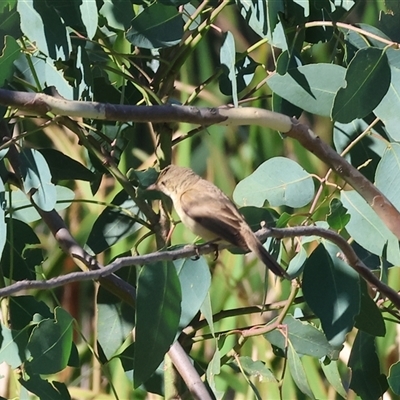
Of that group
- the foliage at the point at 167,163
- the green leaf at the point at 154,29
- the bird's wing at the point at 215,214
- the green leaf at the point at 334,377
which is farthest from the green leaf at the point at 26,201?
the green leaf at the point at 334,377

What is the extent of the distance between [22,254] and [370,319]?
710 mm

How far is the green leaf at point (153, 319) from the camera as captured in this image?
1167 millimetres

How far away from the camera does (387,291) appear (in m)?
1.28

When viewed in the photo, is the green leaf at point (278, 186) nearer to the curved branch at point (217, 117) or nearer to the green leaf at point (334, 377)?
the curved branch at point (217, 117)

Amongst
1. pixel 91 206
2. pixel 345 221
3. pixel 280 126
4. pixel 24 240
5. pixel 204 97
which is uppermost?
pixel 280 126

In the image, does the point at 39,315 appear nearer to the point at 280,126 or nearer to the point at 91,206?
the point at 280,126

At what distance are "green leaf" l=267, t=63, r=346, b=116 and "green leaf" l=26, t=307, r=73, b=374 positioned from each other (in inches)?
22.4

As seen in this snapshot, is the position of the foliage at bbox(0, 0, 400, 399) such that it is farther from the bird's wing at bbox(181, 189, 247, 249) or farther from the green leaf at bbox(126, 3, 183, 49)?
the bird's wing at bbox(181, 189, 247, 249)

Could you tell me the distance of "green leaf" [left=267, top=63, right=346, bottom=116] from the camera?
1312 mm

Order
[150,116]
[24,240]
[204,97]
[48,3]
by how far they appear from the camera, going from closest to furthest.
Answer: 1. [150,116]
2. [48,3]
3. [24,240]
4. [204,97]

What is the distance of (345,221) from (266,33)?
36 cm

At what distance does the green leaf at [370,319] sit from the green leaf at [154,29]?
22.7 inches

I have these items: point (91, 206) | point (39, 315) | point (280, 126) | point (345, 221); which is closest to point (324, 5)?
point (280, 126)

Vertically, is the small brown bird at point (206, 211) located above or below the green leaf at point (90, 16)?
below
